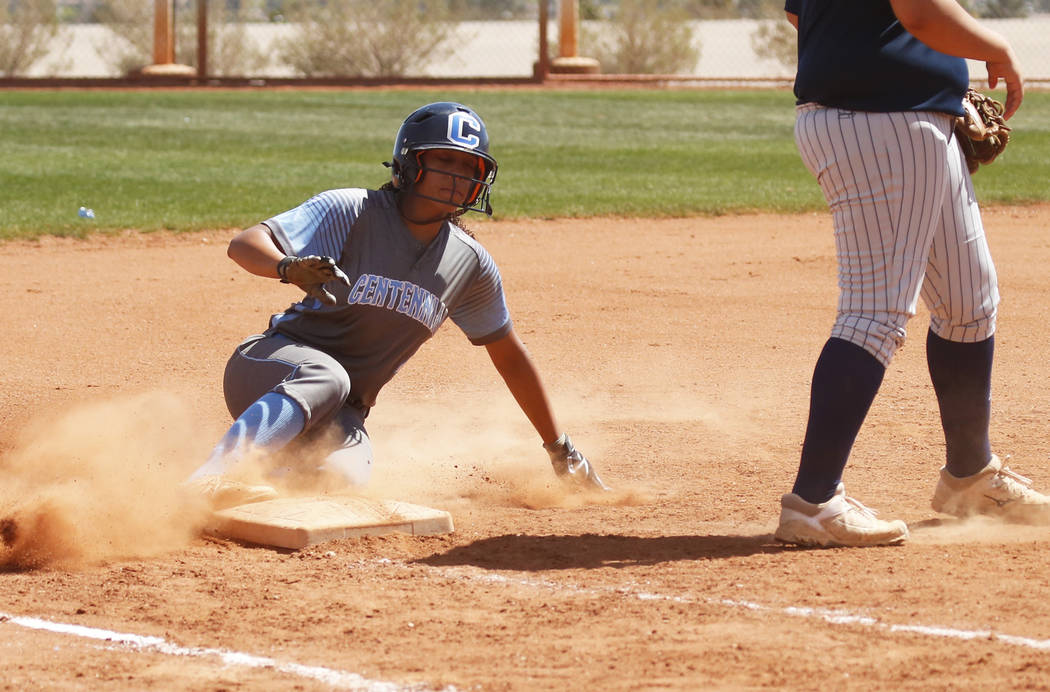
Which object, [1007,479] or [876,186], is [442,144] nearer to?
[876,186]

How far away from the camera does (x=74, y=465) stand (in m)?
4.56

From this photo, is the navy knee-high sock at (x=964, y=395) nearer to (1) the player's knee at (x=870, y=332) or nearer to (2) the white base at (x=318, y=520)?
(1) the player's knee at (x=870, y=332)

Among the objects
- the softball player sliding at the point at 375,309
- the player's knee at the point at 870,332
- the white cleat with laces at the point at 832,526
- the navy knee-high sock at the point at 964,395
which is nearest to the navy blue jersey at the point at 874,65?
the player's knee at the point at 870,332

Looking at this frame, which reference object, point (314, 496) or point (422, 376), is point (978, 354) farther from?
point (422, 376)

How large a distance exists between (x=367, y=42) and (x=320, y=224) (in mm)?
28415

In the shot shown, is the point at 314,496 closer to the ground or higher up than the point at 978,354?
closer to the ground

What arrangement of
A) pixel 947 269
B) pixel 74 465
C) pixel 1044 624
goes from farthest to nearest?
pixel 74 465
pixel 947 269
pixel 1044 624

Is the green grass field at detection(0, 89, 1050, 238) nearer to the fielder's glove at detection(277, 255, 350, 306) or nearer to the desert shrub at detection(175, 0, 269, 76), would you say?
the desert shrub at detection(175, 0, 269, 76)

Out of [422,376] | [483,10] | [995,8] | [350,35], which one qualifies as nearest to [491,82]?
[350,35]

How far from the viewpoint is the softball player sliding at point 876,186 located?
11.0 ft

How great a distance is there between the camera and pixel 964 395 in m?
3.78

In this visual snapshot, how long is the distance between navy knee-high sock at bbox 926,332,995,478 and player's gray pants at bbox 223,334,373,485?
5.35 ft

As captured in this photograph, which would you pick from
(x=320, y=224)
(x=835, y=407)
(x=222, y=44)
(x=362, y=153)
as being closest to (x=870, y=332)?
(x=835, y=407)

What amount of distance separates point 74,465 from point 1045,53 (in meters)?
30.1
